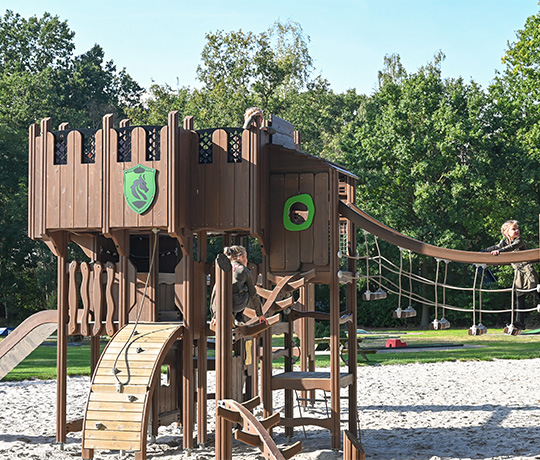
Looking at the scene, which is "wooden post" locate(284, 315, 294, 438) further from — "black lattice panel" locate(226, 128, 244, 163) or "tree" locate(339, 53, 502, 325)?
"tree" locate(339, 53, 502, 325)

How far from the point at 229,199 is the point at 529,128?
29600mm

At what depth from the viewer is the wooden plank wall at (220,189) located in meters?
9.97

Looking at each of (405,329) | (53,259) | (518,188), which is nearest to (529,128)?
(518,188)

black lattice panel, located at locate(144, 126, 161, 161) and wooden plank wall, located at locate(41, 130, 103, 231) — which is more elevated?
black lattice panel, located at locate(144, 126, 161, 161)

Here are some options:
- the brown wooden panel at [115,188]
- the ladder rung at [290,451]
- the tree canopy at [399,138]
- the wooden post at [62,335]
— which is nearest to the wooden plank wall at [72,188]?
the brown wooden panel at [115,188]

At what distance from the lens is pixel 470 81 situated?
37438mm

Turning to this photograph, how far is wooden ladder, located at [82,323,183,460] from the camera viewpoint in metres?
8.81

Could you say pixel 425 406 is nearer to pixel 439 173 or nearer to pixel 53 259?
pixel 439 173

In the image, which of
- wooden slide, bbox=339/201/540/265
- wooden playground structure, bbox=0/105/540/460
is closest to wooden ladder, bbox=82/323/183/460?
wooden playground structure, bbox=0/105/540/460

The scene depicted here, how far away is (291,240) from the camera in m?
10.5

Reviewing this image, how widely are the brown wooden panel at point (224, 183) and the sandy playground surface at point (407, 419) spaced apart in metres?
3.11

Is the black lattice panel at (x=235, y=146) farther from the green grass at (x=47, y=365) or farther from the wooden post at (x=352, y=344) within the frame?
the green grass at (x=47, y=365)

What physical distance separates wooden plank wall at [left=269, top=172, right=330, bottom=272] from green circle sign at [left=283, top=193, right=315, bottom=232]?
5cm

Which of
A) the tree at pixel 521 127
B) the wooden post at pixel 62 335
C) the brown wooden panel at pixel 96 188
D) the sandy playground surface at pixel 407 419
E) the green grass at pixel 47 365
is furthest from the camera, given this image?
the tree at pixel 521 127
